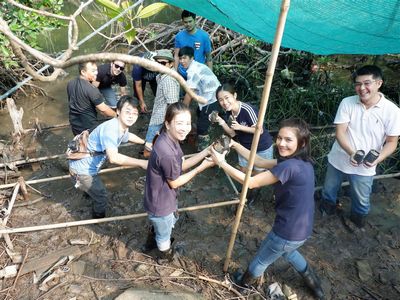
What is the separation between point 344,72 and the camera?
7465mm

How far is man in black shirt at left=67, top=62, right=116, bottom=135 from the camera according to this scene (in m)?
3.88

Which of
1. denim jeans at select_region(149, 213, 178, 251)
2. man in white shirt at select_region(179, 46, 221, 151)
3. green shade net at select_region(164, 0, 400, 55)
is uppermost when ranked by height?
green shade net at select_region(164, 0, 400, 55)

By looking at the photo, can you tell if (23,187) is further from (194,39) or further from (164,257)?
(194,39)

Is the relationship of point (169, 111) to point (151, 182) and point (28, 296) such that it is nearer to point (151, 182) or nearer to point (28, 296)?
point (151, 182)

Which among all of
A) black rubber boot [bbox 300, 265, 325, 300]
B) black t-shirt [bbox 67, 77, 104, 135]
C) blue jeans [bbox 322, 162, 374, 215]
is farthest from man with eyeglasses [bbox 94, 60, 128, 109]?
black rubber boot [bbox 300, 265, 325, 300]

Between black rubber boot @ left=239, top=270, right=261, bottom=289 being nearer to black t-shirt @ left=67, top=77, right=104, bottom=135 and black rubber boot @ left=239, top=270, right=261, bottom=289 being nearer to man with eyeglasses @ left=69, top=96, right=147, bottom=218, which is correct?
man with eyeglasses @ left=69, top=96, right=147, bottom=218

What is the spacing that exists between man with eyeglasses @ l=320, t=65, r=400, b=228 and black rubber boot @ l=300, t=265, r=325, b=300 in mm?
1056

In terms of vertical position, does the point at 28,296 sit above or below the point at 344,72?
below

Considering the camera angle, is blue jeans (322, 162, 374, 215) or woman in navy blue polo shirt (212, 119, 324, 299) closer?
woman in navy blue polo shirt (212, 119, 324, 299)

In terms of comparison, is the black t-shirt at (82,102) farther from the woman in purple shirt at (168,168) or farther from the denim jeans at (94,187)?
the woman in purple shirt at (168,168)

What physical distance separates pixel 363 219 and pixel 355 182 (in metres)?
0.58

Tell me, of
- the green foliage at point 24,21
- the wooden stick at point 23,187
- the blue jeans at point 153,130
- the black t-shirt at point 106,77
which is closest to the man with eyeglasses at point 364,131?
the blue jeans at point 153,130

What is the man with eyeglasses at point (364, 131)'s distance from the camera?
10.1ft

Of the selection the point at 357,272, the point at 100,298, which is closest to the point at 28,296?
the point at 100,298
